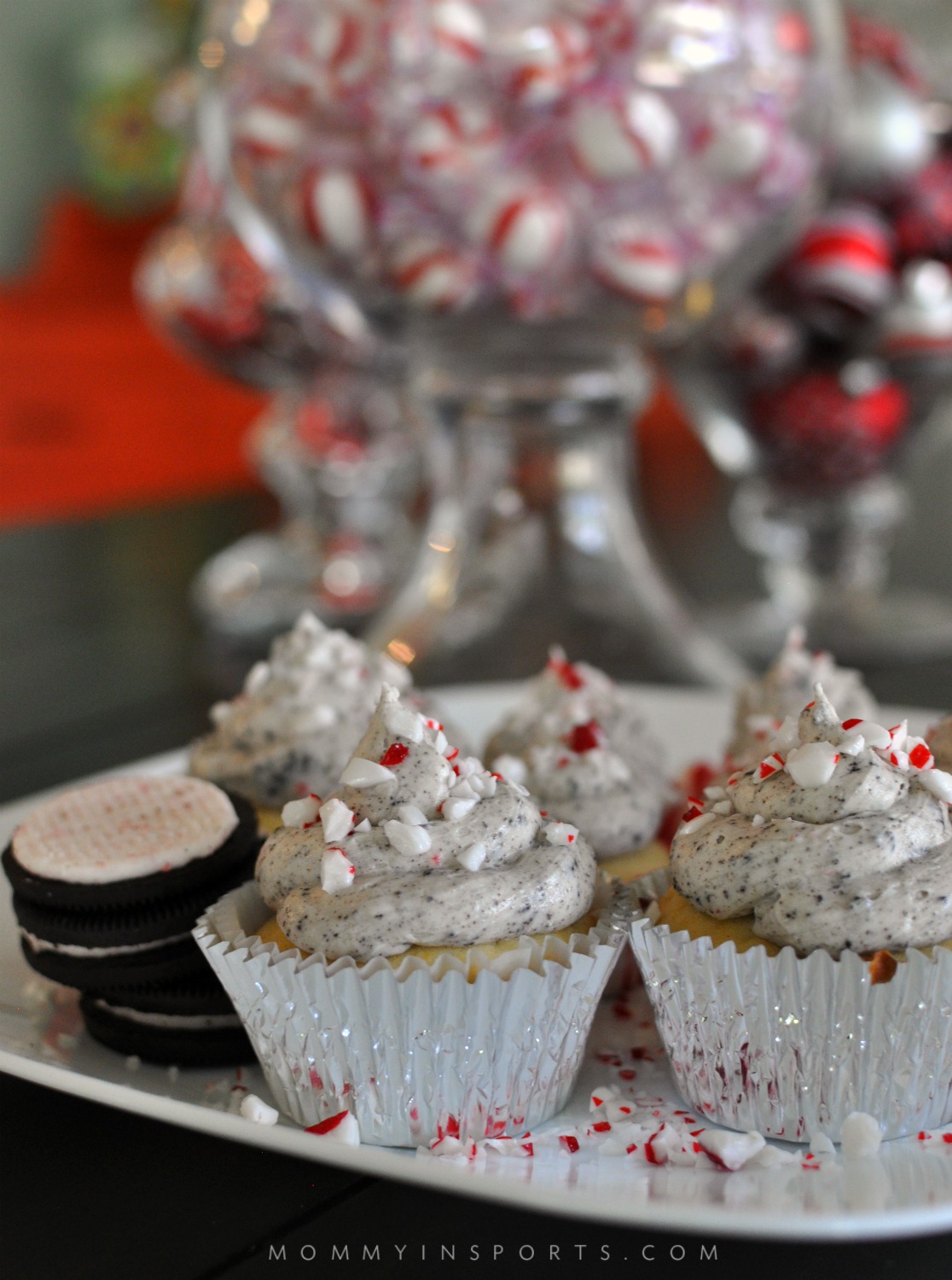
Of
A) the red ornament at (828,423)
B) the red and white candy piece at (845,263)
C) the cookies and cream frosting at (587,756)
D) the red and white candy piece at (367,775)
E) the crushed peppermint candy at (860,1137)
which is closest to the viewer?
the crushed peppermint candy at (860,1137)

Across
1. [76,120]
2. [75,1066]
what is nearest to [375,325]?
[75,1066]

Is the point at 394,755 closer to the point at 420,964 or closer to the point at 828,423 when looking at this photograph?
the point at 420,964

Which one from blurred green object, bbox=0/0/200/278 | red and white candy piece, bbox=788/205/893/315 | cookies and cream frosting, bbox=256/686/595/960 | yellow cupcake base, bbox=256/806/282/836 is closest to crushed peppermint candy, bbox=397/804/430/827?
cookies and cream frosting, bbox=256/686/595/960

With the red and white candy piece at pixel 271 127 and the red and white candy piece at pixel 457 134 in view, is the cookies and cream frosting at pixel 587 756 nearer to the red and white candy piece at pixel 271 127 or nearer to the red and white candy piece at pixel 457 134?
the red and white candy piece at pixel 457 134

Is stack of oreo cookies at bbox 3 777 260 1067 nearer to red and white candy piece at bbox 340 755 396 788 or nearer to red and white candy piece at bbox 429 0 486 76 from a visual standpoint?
red and white candy piece at bbox 340 755 396 788

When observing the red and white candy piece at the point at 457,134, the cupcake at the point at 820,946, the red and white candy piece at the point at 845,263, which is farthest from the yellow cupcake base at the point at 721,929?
the red and white candy piece at the point at 845,263

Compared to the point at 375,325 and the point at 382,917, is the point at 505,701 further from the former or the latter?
the point at 382,917
